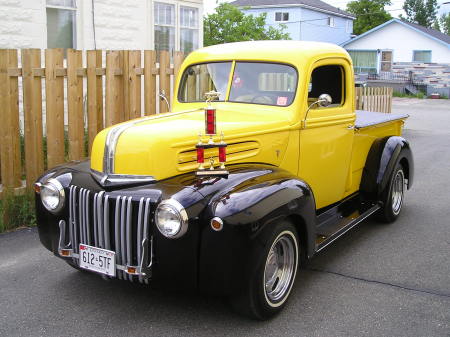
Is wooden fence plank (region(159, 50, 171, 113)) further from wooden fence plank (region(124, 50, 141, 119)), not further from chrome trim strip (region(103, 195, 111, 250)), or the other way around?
chrome trim strip (region(103, 195, 111, 250))

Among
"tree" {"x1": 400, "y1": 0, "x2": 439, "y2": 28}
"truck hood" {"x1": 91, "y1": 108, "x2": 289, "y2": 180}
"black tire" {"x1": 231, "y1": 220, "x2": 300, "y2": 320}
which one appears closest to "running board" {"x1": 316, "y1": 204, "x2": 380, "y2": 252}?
"black tire" {"x1": 231, "y1": 220, "x2": 300, "y2": 320}

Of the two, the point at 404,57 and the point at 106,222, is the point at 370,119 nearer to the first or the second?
the point at 106,222

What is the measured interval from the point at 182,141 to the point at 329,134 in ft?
5.55

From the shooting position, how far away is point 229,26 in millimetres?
27984

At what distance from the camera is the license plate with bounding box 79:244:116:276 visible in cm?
354

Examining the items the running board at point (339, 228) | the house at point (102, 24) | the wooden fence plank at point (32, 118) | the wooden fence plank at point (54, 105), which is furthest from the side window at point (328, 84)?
the house at point (102, 24)

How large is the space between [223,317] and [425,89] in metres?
38.5

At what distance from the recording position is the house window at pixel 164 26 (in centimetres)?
1105

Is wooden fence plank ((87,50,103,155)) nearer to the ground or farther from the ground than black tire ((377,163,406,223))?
farther from the ground

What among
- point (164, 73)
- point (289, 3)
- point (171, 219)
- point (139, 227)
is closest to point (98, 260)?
point (139, 227)

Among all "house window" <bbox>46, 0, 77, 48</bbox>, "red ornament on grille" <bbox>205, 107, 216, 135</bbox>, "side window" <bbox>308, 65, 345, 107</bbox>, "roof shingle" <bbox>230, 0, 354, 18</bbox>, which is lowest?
"red ornament on grille" <bbox>205, 107, 216, 135</bbox>

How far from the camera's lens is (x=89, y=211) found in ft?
12.0

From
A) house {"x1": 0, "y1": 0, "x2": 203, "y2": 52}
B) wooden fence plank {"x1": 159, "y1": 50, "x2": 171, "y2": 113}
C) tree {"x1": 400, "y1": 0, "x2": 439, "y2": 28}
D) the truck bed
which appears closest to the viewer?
→ the truck bed

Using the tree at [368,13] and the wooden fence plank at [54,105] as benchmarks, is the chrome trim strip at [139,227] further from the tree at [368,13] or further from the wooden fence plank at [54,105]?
the tree at [368,13]
